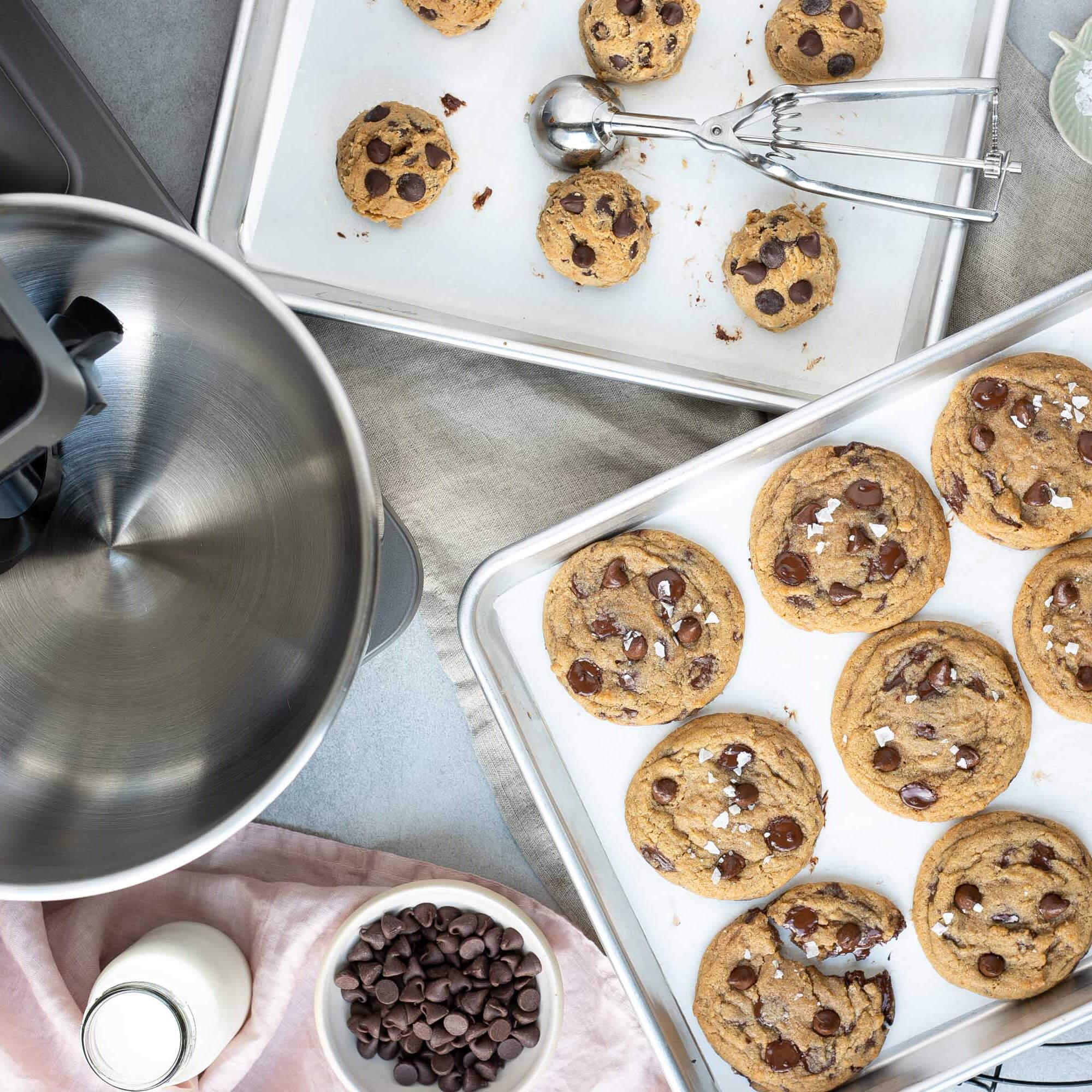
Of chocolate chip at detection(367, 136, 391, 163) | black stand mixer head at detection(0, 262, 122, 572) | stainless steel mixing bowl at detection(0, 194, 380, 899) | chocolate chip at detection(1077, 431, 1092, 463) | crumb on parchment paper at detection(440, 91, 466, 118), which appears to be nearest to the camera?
black stand mixer head at detection(0, 262, 122, 572)

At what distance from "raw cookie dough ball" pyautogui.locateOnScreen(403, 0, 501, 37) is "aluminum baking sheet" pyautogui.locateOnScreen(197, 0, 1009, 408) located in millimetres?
51

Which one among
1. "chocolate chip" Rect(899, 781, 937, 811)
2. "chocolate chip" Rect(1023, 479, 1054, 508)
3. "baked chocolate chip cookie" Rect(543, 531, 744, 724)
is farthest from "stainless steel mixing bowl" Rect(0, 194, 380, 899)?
"chocolate chip" Rect(1023, 479, 1054, 508)

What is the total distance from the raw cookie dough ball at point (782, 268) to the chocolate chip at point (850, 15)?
296 mm

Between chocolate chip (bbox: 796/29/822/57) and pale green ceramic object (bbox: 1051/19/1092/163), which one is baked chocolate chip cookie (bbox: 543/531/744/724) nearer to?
chocolate chip (bbox: 796/29/822/57)

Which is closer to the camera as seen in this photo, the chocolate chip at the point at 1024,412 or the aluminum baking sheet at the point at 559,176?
the chocolate chip at the point at 1024,412

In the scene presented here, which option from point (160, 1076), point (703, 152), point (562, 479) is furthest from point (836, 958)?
point (703, 152)

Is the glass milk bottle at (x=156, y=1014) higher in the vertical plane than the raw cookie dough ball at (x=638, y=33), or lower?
lower

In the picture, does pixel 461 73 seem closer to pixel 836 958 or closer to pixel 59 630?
pixel 59 630

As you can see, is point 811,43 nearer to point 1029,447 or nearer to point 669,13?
point 669,13

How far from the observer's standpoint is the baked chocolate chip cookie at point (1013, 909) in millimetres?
1480

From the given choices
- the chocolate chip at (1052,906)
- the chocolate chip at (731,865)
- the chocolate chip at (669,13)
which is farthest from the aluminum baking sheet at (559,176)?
the chocolate chip at (1052,906)

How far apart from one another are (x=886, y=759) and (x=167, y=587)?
1.03 meters

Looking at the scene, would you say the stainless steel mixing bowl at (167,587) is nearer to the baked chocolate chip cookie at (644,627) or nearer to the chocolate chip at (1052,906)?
the baked chocolate chip cookie at (644,627)

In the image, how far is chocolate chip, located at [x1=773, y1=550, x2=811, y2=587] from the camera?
146cm
